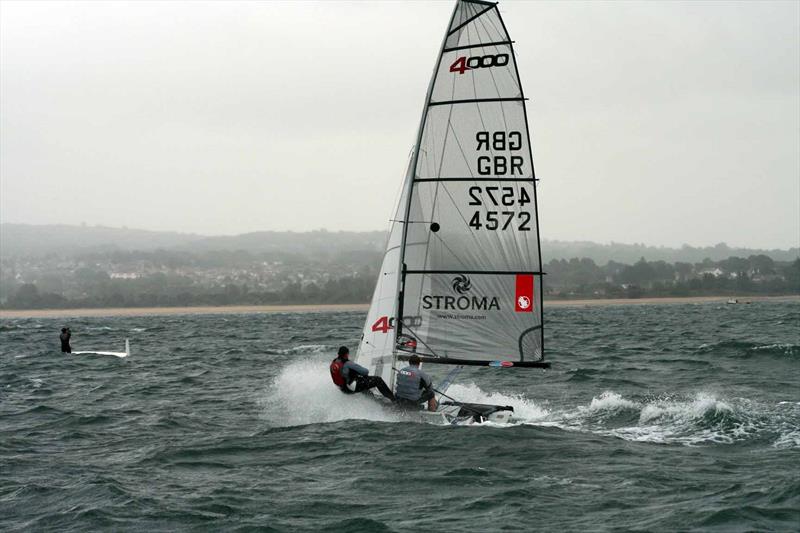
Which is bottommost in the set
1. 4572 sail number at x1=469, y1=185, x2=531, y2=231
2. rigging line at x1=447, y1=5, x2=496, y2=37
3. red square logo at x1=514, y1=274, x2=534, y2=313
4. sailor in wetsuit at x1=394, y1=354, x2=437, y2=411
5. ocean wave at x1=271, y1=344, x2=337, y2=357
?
ocean wave at x1=271, y1=344, x2=337, y2=357

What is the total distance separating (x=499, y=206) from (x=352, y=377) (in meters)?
3.82

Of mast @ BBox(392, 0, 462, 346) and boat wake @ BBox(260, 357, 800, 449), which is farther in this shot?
mast @ BBox(392, 0, 462, 346)

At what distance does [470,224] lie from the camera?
15.6 metres

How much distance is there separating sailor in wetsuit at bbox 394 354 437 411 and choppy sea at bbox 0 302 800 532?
15.0 inches

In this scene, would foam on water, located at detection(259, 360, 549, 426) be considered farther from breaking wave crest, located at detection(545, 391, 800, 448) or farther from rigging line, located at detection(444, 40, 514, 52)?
rigging line, located at detection(444, 40, 514, 52)

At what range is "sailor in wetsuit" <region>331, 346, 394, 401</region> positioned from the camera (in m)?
15.8

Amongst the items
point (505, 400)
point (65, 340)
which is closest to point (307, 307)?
point (65, 340)

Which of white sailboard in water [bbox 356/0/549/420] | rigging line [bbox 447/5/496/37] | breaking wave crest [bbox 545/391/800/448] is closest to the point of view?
breaking wave crest [bbox 545/391/800/448]

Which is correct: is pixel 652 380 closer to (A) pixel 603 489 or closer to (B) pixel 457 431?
(B) pixel 457 431

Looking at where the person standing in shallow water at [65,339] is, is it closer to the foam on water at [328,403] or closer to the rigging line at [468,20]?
the foam on water at [328,403]

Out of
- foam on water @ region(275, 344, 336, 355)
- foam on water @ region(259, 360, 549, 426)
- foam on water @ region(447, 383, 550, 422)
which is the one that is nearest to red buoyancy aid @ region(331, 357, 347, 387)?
foam on water @ region(259, 360, 549, 426)

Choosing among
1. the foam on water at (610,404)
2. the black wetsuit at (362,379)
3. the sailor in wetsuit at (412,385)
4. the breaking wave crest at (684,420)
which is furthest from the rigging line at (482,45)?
the foam on water at (610,404)

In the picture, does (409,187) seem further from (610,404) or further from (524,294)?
(610,404)

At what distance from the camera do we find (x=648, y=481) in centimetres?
1116
